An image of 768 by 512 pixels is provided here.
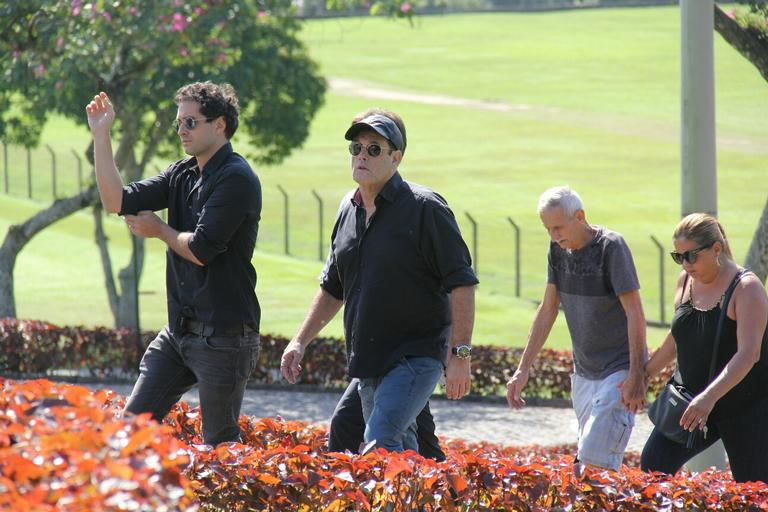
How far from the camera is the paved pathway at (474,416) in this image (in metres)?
12.5

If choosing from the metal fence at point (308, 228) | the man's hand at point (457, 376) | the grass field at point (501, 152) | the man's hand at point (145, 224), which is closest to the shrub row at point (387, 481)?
the man's hand at point (457, 376)

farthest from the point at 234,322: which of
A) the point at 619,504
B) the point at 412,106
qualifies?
the point at 412,106

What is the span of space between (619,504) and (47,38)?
1116cm

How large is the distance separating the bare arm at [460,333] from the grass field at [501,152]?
9253 millimetres

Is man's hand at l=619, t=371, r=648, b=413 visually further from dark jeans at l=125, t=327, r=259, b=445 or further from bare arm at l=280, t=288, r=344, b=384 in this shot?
dark jeans at l=125, t=327, r=259, b=445

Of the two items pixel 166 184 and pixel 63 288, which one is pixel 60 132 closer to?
pixel 63 288

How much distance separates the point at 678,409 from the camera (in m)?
6.25

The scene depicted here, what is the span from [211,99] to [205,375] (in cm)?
118

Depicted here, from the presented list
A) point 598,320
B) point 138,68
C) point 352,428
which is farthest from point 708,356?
point 138,68

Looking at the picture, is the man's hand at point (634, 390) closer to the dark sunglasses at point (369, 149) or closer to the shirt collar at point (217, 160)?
the dark sunglasses at point (369, 149)

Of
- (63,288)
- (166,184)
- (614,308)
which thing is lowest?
(63,288)

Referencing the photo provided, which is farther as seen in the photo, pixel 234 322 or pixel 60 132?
pixel 60 132

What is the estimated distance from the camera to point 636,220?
3462cm

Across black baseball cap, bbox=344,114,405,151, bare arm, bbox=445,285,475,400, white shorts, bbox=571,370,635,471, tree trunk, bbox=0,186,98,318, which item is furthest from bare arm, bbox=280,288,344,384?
tree trunk, bbox=0,186,98,318
